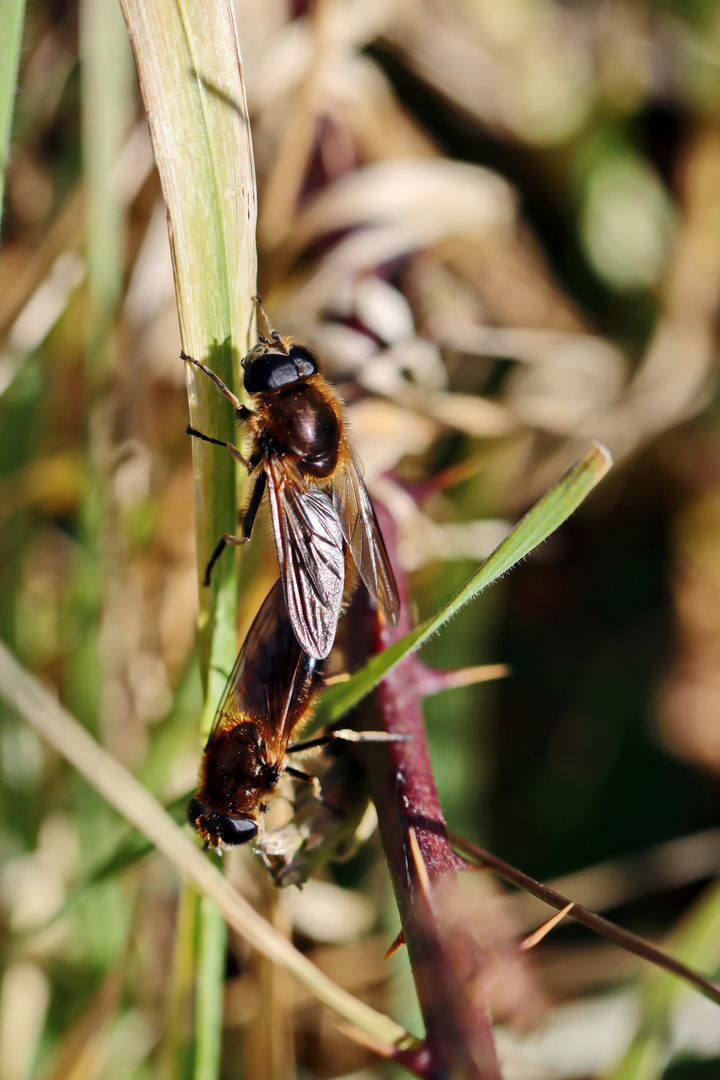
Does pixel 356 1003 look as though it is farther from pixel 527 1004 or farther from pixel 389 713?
pixel 527 1004

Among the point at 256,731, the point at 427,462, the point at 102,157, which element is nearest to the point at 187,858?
the point at 256,731

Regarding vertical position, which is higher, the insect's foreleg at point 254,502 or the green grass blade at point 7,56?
the green grass blade at point 7,56

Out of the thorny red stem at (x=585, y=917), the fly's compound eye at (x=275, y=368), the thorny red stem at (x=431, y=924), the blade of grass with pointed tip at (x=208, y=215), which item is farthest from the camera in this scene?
the fly's compound eye at (x=275, y=368)

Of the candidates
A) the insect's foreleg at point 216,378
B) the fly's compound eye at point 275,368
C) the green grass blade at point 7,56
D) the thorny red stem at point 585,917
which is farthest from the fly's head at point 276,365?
the thorny red stem at point 585,917

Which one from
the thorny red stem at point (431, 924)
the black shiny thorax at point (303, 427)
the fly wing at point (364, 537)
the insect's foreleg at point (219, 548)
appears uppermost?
the black shiny thorax at point (303, 427)

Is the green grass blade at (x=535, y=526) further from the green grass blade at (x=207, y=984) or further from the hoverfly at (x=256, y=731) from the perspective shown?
the green grass blade at (x=207, y=984)

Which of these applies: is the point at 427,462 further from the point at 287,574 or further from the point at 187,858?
the point at 187,858

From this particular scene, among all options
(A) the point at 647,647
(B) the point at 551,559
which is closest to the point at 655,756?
(A) the point at 647,647
